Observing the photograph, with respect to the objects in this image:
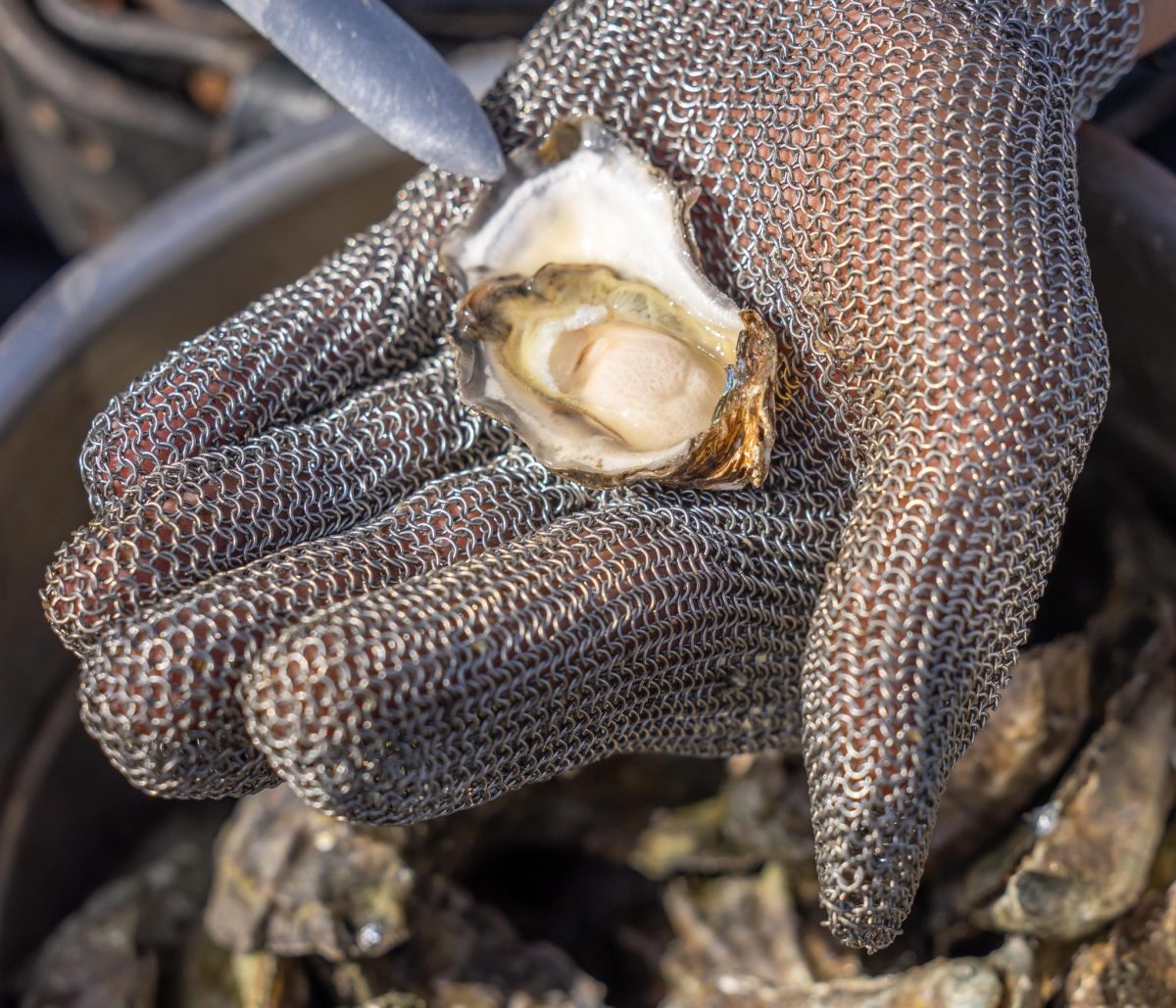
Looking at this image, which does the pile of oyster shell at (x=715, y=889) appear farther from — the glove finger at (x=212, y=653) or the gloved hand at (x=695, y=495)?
the glove finger at (x=212, y=653)

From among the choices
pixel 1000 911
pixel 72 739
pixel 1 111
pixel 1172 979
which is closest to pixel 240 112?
pixel 1 111

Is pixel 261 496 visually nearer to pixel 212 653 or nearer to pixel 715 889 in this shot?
pixel 212 653

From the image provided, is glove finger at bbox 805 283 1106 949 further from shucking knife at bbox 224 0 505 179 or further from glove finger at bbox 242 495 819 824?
shucking knife at bbox 224 0 505 179

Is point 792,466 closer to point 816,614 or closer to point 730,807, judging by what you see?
point 816,614

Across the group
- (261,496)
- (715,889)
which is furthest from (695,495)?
(715,889)

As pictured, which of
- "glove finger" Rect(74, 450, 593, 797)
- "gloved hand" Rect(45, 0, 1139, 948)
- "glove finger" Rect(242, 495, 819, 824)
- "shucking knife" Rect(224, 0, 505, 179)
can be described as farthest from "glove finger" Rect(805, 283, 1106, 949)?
"shucking knife" Rect(224, 0, 505, 179)

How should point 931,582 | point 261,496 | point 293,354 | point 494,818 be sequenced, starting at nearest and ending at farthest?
point 931,582 < point 261,496 < point 293,354 < point 494,818

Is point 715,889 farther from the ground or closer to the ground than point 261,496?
closer to the ground

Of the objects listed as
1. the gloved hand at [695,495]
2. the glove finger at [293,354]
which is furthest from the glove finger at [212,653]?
the glove finger at [293,354]
